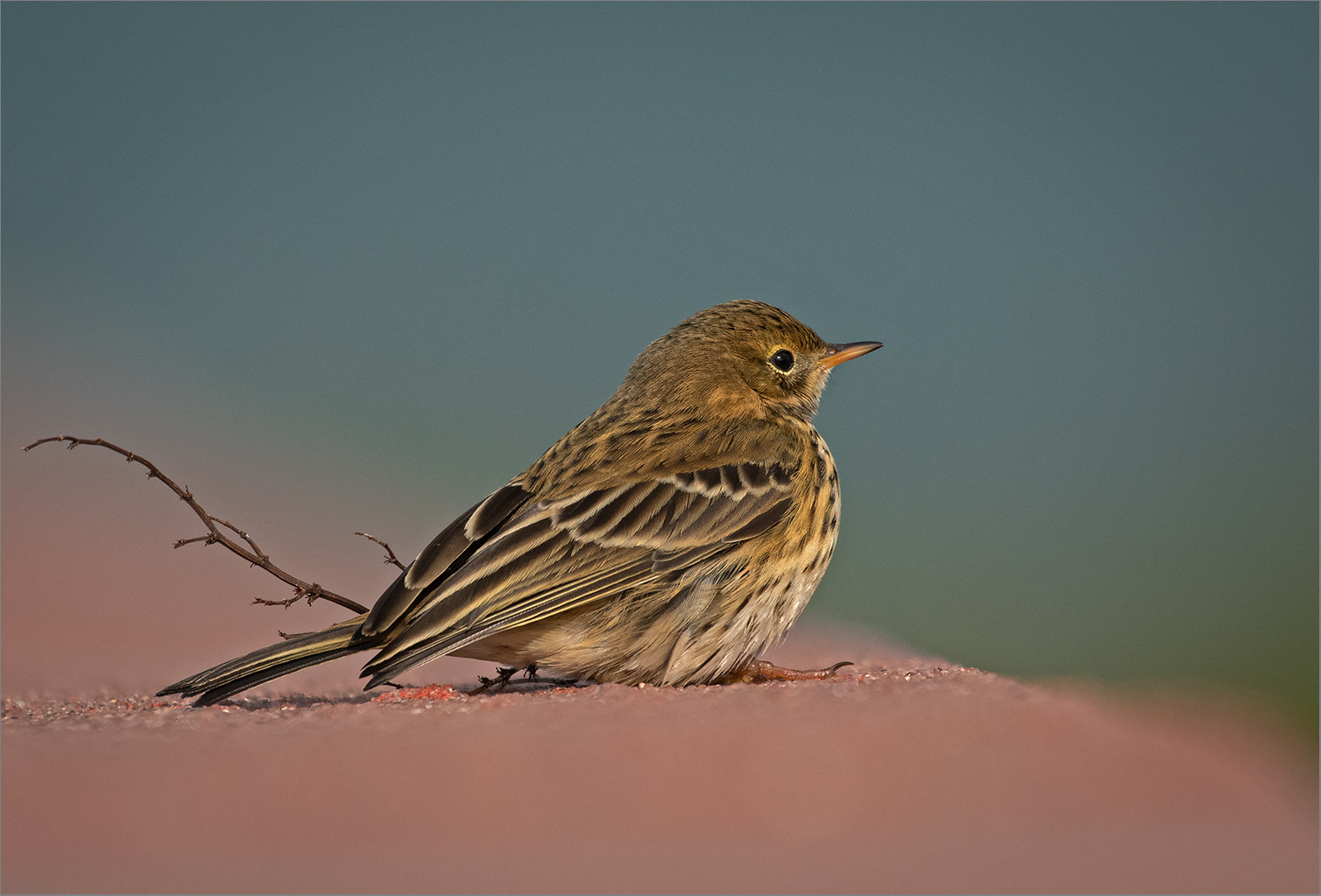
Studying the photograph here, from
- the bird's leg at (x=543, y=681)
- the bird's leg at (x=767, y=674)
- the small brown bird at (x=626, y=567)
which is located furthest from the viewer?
the bird's leg at (x=767, y=674)

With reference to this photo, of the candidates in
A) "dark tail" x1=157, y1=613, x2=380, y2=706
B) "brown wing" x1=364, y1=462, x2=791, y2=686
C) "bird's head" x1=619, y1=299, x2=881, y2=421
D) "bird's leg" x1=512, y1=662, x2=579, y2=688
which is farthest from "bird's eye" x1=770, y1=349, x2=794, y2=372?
"dark tail" x1=157, y1=613, x2=380, y2=706

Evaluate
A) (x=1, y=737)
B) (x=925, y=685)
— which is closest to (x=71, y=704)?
(x=1, y=737)

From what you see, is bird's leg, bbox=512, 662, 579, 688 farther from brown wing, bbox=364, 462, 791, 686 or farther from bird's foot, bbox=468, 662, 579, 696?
brown wing, bbox=364, 462, 791, 686

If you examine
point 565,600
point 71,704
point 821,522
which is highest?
point 821,522

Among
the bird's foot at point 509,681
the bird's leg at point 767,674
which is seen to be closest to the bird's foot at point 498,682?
the bird's foot at point 509,681

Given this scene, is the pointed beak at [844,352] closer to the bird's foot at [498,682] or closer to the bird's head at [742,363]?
the bird's head at [742,363]

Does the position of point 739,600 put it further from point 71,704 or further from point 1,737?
point 71,704

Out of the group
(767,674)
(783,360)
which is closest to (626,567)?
(767,674)
